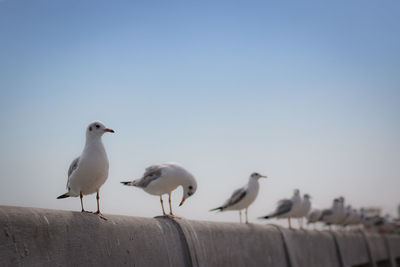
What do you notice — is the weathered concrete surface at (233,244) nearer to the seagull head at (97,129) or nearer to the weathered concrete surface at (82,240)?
the weathered concrete surface at (82,240)

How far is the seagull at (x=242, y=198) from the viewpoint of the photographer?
1171 cm

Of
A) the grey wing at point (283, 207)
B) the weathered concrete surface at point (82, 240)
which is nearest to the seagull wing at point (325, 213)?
the grey wing at point (283, 207)

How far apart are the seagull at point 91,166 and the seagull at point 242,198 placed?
662cm

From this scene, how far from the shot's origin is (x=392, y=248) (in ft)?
63.7

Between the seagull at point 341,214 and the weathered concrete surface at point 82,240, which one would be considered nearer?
the weathered concrete surface at point 82,240

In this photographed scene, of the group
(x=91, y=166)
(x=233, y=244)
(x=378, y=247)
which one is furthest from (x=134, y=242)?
(x=378, y=247)

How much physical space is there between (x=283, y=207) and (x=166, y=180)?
312 inches

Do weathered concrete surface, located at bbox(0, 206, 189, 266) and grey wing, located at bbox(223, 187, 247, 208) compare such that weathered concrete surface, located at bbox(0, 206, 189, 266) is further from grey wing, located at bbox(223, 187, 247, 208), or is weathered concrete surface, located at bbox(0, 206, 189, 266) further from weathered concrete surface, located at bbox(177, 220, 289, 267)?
grey wing, located at bbox(223, 187, 247, 208)

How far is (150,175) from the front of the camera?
7988 millimetres

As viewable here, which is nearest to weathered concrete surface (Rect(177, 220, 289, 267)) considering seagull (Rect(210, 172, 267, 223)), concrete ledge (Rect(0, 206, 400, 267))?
concrete ledge (Rect(0, 206, 400, 267))

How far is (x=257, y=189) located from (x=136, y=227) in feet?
24.1

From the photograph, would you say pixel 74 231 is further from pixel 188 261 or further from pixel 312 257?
pixel 312 257

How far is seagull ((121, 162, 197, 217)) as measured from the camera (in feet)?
25.8

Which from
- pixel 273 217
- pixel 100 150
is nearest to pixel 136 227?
pixel 100 150
